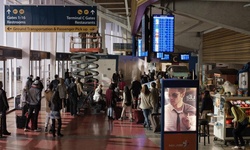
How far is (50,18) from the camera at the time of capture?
45.2ft

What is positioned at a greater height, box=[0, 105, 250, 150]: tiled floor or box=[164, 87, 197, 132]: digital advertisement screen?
box=[164, 87, 197, 132]: digital advertisement screen

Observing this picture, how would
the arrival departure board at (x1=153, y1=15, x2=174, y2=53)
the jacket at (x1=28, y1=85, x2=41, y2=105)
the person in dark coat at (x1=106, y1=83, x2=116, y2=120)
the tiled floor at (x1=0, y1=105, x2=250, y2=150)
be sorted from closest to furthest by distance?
1. the arrival departure board at (x1=153, y1=15, x2=174, y2=53)
2. the tiled floor at (x1=0, y1=105, x2=250, y2=150)
3. the jacket at (x1=28, y1=85, x2=41, y2=105)
4. the person in dark coat at (x1=106, y1=83, x2=116, y2=120)

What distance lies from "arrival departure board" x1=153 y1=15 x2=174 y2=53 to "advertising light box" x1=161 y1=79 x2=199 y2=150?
1.28 metres

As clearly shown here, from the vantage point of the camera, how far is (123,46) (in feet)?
126

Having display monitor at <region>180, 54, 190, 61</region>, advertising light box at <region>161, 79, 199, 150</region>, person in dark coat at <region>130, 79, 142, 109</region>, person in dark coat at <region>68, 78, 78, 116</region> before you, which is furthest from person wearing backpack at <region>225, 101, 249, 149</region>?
display monitor at <region>180, 54, 190, 61</region>

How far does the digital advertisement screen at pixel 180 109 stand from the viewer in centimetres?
769

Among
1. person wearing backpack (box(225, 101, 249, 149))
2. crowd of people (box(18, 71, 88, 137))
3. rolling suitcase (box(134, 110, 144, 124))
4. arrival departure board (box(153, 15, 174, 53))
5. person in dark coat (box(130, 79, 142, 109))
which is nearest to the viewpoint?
arrival departure board (box(153, 15, 174, 53))

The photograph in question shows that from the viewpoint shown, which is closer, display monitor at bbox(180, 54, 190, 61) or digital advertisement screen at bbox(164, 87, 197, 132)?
digital advertisement screen at bbox(164, 87, 197, 132)

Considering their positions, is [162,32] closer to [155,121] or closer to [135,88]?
[155,121]

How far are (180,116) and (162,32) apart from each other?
6.78ft

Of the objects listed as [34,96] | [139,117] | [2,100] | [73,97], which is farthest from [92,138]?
[73,97]

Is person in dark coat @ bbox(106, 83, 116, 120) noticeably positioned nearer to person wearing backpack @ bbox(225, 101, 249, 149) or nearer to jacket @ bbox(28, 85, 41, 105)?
jacket @ bbox(28, 85, 41, 105)

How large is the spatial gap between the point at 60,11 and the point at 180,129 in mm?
8038

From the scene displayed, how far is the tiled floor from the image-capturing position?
934cm
